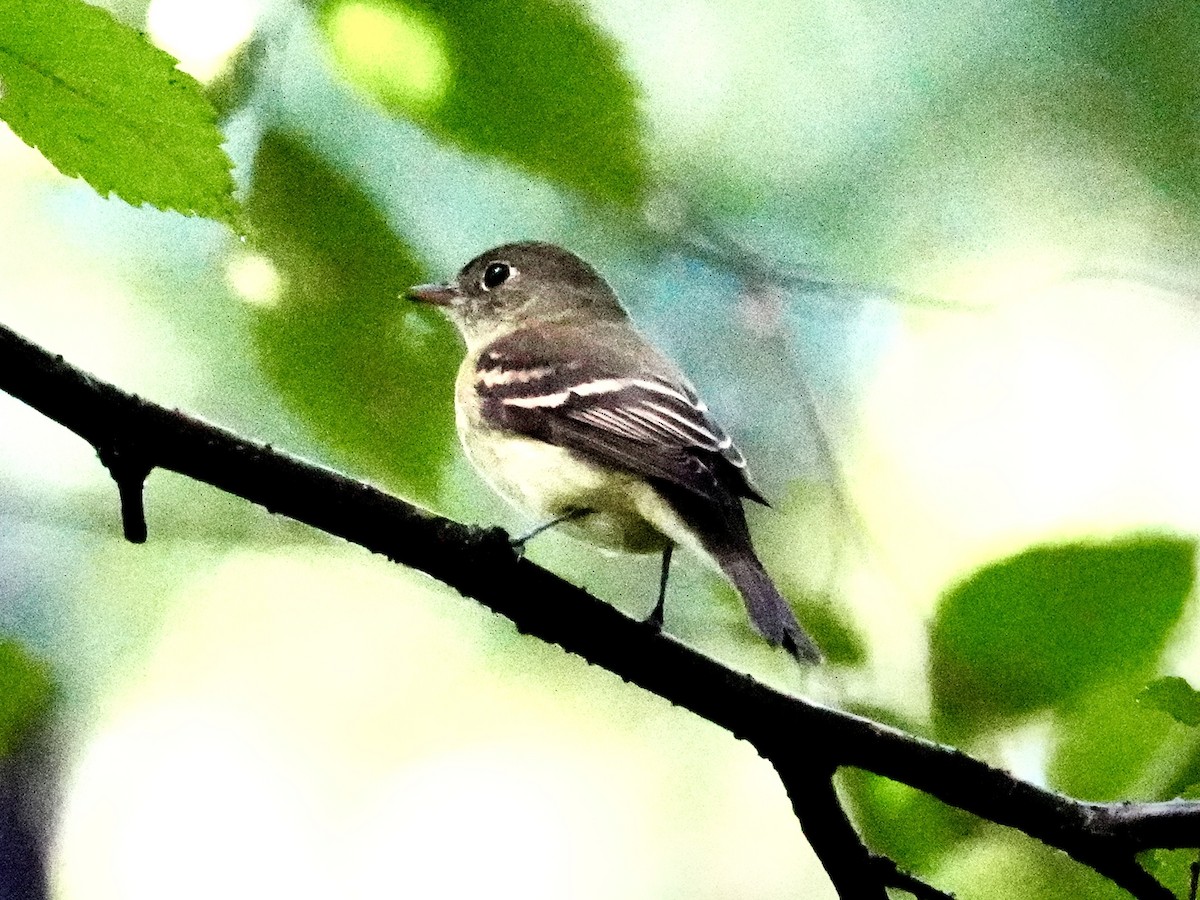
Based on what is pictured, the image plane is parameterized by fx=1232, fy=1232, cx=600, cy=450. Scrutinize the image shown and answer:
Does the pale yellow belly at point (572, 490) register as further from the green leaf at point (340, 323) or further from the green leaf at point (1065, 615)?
the green leaf at point (1065, 615)

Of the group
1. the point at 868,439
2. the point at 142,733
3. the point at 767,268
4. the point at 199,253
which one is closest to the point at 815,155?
the point at 767,268

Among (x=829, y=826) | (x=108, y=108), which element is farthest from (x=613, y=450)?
(x=108, y=108)

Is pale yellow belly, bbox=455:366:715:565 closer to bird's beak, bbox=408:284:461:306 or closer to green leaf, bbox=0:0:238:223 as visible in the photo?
bird's beak, bbox=408:284:461:306

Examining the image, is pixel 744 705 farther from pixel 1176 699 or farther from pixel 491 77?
pixel 491 77

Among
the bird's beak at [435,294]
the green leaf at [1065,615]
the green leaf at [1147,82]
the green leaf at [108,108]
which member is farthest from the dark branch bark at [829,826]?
the green leaf at [1147,82]

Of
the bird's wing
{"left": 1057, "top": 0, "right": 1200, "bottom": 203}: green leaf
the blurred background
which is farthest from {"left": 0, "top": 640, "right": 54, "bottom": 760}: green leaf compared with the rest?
{"left": 1057, "top": 0, "right": 1200, "bottom": 203}: green leaf

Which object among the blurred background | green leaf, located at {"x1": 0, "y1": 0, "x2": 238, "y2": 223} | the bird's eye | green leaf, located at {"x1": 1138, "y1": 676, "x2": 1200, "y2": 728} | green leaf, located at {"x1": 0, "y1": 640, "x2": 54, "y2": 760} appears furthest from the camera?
the bird's eye
